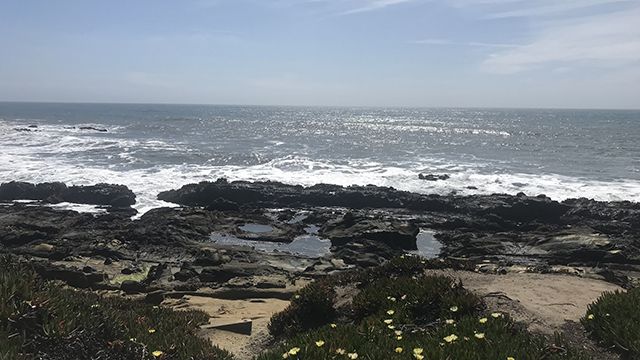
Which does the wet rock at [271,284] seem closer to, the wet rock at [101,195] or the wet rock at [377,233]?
the wet rock at [377,233]

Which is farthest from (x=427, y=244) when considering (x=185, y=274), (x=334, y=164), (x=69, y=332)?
(x=334, y=164)

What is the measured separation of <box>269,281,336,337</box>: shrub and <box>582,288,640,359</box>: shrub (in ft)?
12.3

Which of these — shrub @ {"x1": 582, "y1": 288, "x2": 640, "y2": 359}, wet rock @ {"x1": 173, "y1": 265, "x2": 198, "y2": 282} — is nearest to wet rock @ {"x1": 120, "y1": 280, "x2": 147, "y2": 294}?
wet rock @ {"x1": 173, "y1": 265, "x2": 198, "y2": 282}

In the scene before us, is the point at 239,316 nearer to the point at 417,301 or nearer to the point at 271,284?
the point at 271,284

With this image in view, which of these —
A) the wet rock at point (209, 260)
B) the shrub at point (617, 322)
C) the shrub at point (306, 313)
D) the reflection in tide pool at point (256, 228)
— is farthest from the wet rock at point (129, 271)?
the shrub at point (617, 322)

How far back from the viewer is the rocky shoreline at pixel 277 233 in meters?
16.8

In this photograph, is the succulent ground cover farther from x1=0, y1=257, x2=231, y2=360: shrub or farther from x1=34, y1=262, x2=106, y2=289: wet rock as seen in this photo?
x1=34, y1=262, x2=106, y2=289: wet rock

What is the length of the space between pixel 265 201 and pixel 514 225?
47.7 feet

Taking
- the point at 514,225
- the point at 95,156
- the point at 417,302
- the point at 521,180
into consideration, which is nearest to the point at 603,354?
the point at 417,302

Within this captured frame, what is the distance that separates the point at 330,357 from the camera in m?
5.43

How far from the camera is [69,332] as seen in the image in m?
5.76

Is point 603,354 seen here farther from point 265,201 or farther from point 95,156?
point 95,156

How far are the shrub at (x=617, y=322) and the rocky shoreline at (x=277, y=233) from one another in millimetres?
4268

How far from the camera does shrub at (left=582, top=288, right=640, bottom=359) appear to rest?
596cm
